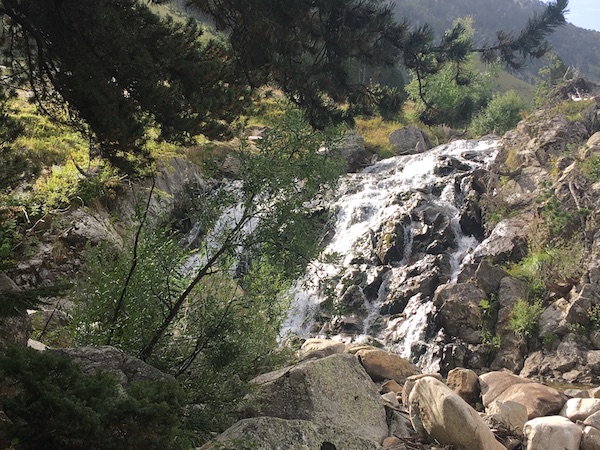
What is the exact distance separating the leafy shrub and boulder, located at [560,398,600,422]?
5.72 meters

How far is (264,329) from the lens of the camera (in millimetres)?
7035

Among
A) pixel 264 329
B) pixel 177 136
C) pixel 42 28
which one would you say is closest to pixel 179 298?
pixel 264 329

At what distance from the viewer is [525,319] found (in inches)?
557

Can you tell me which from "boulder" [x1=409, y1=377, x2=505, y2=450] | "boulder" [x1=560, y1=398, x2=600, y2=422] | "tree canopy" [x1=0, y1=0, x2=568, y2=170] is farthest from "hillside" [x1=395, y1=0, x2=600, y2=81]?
"boulder" [x1=409, y1=377, x2=505, y2=450]

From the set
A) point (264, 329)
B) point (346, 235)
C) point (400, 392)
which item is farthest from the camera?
point (346, 235)

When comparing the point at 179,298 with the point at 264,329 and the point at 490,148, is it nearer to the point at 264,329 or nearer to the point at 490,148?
the point at 264,329

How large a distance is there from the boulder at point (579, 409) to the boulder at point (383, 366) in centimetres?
317

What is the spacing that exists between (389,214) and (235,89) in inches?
573

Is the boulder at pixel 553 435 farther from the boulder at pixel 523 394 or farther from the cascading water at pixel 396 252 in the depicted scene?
the cascading water at pixel 396 252

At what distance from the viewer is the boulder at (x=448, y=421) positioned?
693 centimetres

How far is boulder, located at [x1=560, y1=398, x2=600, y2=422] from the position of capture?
Answer: 8234mm

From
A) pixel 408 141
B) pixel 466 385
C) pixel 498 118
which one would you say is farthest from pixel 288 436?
pixel 498 118

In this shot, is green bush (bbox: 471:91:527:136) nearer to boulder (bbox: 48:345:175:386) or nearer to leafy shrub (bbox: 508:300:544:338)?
leafy shrub (bbox: 508:300:544:338)

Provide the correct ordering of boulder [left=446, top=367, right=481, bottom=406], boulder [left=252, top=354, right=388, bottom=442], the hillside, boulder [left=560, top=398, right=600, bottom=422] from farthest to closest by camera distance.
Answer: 1. the hillside
2. boulder [left=446, top=367, right=481, bottom=406]
3. boulder [left=560, top=398, right=600, bottom=422]
4. boulder [left=252, top=354, right=388, bottom=442]
